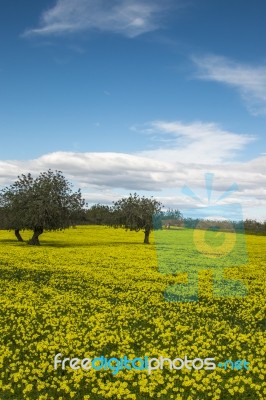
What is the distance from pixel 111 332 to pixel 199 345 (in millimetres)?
3324

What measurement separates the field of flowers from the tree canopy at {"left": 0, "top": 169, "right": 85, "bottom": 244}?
26716 millimetres

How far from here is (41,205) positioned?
2283 inches

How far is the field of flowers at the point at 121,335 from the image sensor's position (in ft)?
39.3

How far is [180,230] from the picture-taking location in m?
129

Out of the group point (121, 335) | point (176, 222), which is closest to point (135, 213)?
point (176, 222)

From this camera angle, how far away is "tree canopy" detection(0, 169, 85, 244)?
58.2 metres

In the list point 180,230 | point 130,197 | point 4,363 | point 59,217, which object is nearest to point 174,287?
point 4,363

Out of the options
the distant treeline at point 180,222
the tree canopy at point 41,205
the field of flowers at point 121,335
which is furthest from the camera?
the tree canopy at point 41,205

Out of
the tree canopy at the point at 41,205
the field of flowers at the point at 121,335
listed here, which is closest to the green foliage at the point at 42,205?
the tree canopy at the point at 41,205

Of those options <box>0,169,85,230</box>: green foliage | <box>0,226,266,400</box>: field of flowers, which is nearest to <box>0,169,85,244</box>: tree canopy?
<box>0,169,85,230</box>: green foliage

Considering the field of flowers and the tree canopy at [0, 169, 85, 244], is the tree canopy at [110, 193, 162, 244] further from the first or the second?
the field of flowers

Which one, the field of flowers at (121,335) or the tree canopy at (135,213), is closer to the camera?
the field of flowers at (121,335)

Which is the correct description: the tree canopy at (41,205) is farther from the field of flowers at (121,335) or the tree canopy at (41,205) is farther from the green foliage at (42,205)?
the field of flowers at (121,335)

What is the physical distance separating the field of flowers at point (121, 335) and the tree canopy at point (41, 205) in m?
26.7
